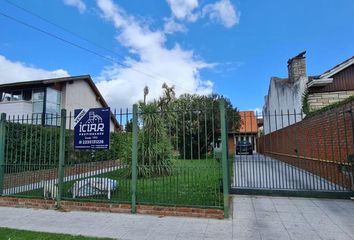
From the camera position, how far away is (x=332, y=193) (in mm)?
7137

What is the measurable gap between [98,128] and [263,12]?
8.16m

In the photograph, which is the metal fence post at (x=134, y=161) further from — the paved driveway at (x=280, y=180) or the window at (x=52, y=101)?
the window at (x=52, y=101)

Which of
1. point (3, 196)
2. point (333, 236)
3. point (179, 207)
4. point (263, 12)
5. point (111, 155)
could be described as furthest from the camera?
point (263, 12)

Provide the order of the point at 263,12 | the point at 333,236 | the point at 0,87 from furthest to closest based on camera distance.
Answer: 1. the point at 0,87
2. the point at 263,12
3. the point at 333,236

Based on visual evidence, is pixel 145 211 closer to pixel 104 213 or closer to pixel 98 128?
pixel 104 213

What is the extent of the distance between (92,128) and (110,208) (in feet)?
6.57

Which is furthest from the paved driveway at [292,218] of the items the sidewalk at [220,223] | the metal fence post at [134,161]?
the metal fence post at [134,161]

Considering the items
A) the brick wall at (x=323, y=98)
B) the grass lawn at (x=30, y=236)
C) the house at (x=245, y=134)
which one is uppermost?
the brick wall at (x=323, y=98)

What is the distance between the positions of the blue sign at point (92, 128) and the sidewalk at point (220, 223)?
165 centimetres

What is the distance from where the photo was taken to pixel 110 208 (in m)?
6.44

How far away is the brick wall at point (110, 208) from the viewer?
586 centimetres

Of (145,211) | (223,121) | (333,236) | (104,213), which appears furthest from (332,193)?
(104,213)

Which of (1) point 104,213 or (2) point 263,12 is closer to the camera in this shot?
(1) point 104,213

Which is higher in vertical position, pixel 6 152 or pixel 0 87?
pixel 0 87
